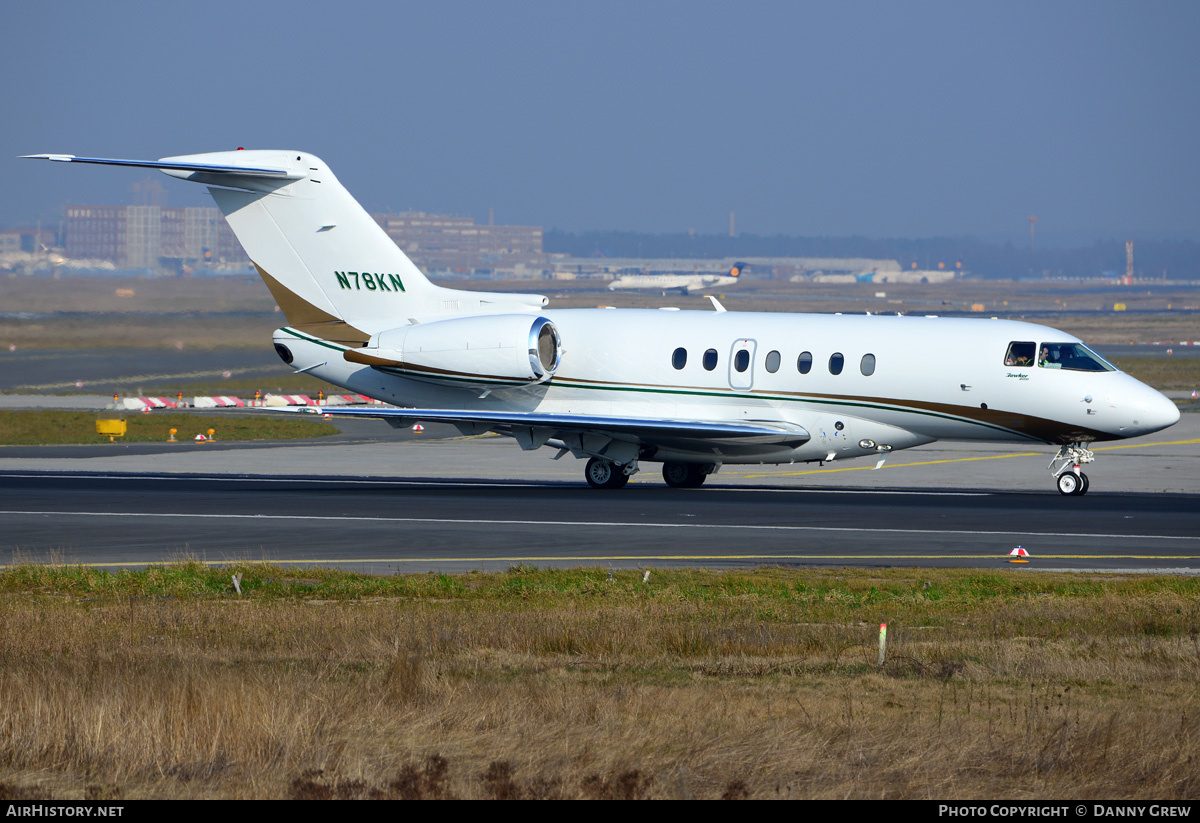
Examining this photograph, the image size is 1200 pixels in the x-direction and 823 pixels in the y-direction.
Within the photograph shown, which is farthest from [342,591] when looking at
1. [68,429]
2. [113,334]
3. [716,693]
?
[113,334]

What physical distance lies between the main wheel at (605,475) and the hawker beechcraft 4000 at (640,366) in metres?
0.04

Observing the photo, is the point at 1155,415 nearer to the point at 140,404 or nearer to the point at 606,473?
the point at 606,473

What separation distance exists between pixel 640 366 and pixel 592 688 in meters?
19.2

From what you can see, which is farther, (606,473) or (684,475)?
(684,475)

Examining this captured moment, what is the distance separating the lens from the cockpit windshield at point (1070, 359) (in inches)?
1093

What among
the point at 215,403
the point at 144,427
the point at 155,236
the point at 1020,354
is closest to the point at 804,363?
the point at 1020,354

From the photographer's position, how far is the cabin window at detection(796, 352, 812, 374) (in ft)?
94.7

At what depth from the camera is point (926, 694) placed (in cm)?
1109

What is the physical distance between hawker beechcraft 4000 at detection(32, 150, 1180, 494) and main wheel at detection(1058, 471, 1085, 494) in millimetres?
30

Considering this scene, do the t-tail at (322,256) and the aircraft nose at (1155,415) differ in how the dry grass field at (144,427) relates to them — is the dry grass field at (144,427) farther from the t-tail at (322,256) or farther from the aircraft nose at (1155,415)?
the aircraft nose at (1155,415)

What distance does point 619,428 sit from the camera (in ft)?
94.0

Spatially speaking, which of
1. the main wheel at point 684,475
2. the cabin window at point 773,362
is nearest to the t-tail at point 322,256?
the main wheel at point 684,475

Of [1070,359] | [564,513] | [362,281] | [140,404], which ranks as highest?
[362,281]

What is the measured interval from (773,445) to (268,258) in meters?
12.3
